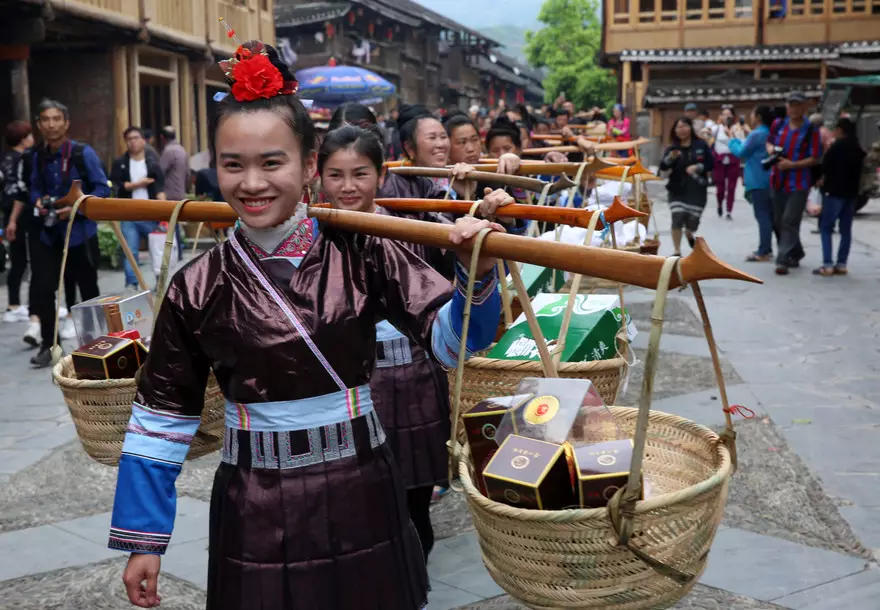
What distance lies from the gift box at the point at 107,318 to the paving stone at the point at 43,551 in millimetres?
1102

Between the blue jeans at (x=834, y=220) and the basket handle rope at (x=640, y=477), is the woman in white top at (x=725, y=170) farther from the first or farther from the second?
the basket handle rope at (x=640, y=477)

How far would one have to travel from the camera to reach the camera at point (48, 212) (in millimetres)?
6840

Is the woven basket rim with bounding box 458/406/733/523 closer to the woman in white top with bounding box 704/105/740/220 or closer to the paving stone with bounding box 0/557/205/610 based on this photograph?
the paving stone with bounding box 0/557/205/610

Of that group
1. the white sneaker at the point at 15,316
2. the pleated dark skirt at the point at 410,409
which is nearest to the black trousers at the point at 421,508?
the pleated dark skirt at the point at 410,409

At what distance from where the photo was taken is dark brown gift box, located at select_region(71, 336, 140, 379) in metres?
2.80

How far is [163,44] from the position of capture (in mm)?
16188

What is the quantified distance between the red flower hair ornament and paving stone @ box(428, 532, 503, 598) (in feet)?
6.32

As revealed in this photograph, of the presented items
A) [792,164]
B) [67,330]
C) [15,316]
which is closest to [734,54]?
[792,164]

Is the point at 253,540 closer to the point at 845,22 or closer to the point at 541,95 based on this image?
the point at 845,22

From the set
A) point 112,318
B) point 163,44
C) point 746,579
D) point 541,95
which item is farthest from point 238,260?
point 541,95

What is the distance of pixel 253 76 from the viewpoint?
2.06 metres

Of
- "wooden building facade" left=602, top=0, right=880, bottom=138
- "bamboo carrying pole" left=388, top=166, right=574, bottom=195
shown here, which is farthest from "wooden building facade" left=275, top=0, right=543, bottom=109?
"bamboo carrying pole" left=388, top=166, right=574, bottom=195

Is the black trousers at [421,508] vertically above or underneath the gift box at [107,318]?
underneath

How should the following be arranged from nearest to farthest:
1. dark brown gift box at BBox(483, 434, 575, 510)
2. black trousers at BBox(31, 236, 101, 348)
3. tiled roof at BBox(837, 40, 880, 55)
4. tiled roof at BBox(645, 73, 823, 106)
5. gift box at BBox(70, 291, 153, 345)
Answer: dark brown gift box at BBox(483, 434, 575, 510) < gift box at BBox(70, 291, 153, 345) < black trousers at BBox(31, 236, 101, 348) < tiled roof at BBox(645, 73, 823, 106) < tiled roof at BBox(837, 40, 880, 55)
